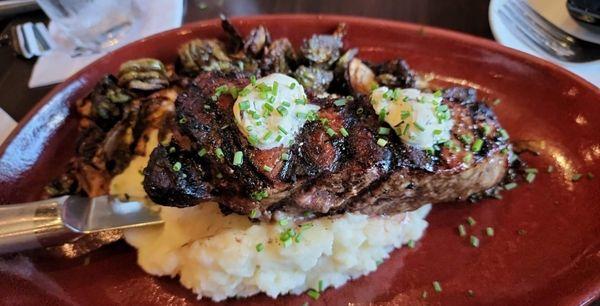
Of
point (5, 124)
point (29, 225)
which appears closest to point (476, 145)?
point (29, 225)

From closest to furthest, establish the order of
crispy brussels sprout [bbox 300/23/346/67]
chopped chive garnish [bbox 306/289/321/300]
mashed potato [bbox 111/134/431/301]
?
mashed potato [bbox 111/134/431/301] < chopped chive garnish [bbox 306/289/321/300] < crispy brussels sprout [bbox 300/23/346/67]

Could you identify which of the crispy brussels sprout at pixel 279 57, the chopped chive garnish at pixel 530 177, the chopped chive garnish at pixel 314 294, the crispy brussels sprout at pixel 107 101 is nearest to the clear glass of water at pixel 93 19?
the crispy brussels sprout at pixel 107 101

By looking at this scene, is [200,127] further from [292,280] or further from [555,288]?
[555,288]

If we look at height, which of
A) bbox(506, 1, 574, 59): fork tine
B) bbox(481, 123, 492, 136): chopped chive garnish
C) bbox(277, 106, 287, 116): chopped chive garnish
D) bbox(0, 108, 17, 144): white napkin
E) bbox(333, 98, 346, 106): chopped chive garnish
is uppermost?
bbox(277, 106, 287, 116): chopped chive garnish

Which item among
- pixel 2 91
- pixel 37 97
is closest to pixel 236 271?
pixel 37 97

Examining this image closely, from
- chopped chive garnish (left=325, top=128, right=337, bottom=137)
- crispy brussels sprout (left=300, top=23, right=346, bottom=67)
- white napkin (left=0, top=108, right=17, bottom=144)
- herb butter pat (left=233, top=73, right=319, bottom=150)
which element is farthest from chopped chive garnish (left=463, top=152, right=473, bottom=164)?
white napkin (left=0, top=108, right=17, bottom=144)

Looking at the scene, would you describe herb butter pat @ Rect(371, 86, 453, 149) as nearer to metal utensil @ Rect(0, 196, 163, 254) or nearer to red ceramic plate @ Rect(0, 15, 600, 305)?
red ceramic plate @ Rect(0, 15, 600, 305)
